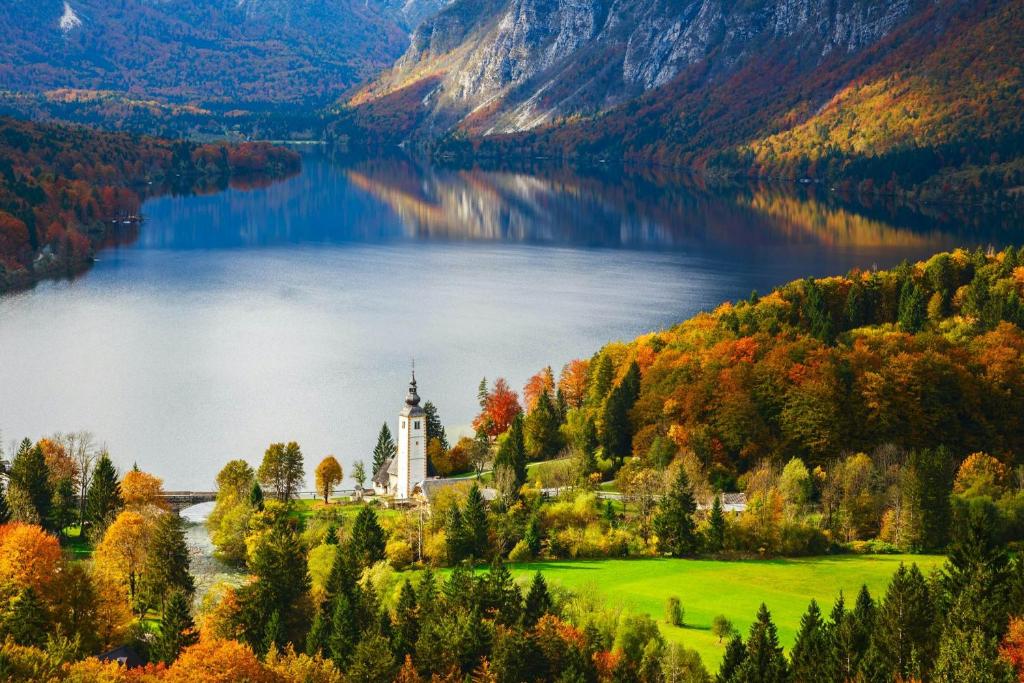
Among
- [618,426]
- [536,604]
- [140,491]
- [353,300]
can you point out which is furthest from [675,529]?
[353,300]

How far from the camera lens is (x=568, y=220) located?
165375 mm

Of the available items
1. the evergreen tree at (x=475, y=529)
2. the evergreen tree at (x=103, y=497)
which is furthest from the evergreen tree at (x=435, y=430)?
the evergreen tree at (x=103, y=497)

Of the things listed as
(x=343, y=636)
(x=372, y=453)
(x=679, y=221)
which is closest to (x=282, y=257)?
(x=679, y=221)

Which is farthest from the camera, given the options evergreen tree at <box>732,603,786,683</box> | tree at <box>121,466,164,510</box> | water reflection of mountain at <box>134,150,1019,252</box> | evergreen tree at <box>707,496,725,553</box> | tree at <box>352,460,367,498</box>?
water reflection of mountain at <box>134,150,1019,252</box>

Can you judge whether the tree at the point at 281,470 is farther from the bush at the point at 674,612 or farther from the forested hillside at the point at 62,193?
the forested hillside at the point at 62,193

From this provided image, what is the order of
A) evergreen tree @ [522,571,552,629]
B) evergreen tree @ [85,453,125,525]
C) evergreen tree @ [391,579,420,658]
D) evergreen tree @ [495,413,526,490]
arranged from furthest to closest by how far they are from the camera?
evergreen tree @ [495,413,526,490] → evergreen tree @ [85,453,125,525] → evergreen tree @ [522,571,552,629] → evergreen tree @ [391,579,420,658]

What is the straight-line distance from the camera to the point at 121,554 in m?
46.0

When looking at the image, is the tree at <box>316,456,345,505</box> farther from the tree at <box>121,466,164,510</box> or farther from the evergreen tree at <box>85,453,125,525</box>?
the evergreen tree at <box>85,453,125,525</box>

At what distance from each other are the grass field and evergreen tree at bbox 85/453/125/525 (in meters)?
15.0

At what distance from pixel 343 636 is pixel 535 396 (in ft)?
112

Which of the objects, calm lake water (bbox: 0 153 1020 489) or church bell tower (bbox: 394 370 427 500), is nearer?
church bell tower (bbox: 394 370 427 500)

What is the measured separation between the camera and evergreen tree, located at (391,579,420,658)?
37.2 meters

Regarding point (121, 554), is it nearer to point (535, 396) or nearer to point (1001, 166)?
point (535, 396)

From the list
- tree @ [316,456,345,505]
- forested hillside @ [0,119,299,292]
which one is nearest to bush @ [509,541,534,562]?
tree @ [316,456,345,505]
